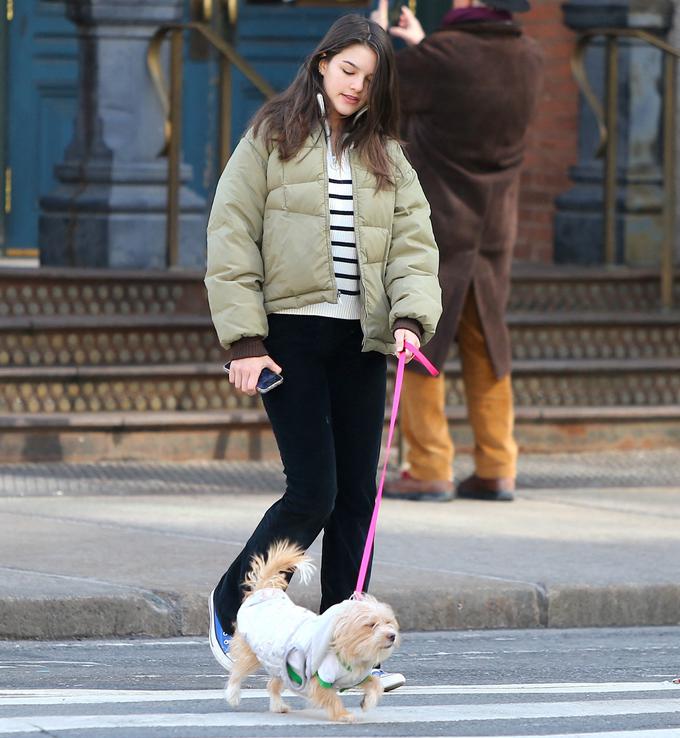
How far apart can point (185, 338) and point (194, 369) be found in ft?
1.26

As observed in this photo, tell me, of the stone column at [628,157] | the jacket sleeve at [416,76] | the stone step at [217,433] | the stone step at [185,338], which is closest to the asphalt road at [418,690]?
the jacket sleeve at [416,76]

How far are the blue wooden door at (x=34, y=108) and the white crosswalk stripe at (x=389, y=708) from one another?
7230 millimetres

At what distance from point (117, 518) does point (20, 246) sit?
4.52 meters

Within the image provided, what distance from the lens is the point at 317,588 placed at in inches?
281

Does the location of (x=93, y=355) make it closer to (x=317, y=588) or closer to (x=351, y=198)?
(x=317, y=588)

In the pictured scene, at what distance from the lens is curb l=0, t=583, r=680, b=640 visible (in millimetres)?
6699

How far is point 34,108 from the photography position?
12594mm

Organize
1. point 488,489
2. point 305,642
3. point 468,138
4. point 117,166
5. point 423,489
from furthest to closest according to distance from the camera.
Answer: point 117,166 → point 488,489 → point 423,489 → point 468,138 → point 305,642

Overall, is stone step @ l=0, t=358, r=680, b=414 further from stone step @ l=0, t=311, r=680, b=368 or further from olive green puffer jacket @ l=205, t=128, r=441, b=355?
olive green puffer jacket @ l=205, t=128, r=441, b=355

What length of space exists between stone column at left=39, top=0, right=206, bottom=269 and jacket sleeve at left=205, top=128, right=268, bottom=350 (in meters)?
5.37

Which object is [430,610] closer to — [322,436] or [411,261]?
[322,436]

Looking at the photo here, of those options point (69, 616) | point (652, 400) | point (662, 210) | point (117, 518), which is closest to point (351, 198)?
point (69, 616)

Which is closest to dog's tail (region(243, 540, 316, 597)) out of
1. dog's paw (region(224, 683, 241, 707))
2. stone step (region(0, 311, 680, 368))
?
dog's paw (region(224, 683, 241, 707))

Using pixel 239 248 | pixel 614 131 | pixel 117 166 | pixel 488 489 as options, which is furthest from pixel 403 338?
pixel 614 131
